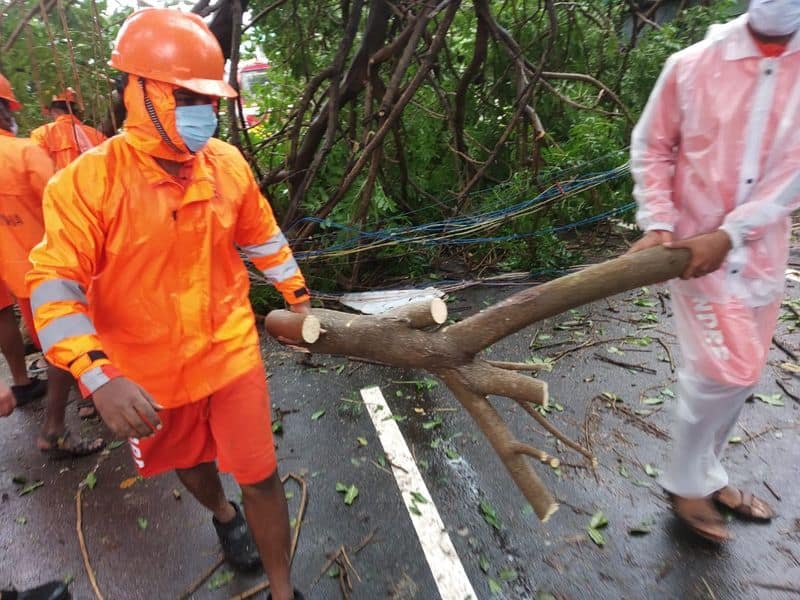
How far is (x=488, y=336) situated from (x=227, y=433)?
1060 millimetres

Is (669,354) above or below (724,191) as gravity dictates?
below

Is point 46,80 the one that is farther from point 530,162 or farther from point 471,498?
point 530,162

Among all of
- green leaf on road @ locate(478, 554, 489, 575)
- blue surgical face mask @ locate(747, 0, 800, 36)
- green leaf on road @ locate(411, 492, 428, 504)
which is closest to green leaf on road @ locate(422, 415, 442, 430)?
green leaf on road @ locate(411, 492, 428, 504)

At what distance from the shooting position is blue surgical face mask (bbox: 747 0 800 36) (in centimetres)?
172

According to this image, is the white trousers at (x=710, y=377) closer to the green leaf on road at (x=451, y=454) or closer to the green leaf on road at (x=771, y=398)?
the green leaf on road at (x=451, y=454)

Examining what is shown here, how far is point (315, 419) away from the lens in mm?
3574

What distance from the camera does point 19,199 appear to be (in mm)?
3131

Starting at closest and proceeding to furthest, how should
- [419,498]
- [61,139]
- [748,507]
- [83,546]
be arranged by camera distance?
[748,507], [83,546], [419,498], [61,139]

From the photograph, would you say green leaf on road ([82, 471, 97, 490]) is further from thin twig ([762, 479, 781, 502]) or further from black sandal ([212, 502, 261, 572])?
thin twig ([762, 479, 781, 502])

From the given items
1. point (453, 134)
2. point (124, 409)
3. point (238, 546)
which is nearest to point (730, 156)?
point (124, 409)

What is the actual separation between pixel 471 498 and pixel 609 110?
19.1 ft

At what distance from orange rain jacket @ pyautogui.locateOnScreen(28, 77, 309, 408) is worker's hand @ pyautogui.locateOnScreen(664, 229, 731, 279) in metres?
1.65

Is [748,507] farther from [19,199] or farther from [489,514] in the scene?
[19,199]

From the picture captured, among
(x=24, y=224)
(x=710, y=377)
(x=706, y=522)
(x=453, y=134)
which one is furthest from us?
(x=453, y=134)
